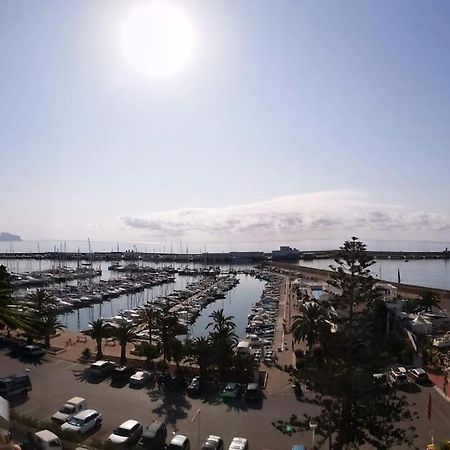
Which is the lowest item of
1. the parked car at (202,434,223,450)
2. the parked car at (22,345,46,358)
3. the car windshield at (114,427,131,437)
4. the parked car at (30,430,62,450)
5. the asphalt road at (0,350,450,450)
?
the asphalt road at (0,350,450,450)

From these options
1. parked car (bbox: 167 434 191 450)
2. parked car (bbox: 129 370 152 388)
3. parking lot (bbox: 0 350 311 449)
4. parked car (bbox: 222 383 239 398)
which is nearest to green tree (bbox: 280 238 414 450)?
parking lot (bbox: 0 350 311 449)

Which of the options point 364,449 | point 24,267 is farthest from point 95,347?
point 24,267

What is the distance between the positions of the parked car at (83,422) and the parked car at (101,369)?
503 cm

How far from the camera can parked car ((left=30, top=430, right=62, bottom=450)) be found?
37.6 ft

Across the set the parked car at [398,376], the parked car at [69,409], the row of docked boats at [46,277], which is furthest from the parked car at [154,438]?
the row of docked boats at [46,277]

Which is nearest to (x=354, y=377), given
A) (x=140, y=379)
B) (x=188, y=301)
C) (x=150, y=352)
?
(x=140, y=379)

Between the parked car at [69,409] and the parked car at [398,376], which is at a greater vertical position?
the parked car at [69,409]

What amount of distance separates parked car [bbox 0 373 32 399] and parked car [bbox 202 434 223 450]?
8791 mm

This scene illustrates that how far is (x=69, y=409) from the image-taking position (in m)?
15.9

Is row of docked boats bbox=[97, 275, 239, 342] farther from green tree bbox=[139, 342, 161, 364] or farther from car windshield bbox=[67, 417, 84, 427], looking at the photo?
car windshield bbox=[67, 417, 84, 427]

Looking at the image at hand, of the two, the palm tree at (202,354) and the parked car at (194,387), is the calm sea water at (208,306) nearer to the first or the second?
the palm tree at (202,354)

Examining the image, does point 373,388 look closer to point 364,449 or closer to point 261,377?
point 364,449

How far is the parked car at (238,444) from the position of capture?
43.9 ft

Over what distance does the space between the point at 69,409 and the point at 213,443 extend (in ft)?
18.9
